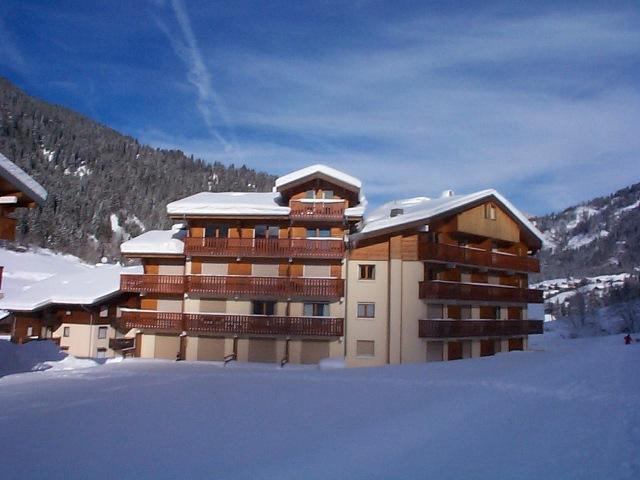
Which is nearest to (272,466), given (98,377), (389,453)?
(389,453)

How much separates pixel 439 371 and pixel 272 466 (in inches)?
695

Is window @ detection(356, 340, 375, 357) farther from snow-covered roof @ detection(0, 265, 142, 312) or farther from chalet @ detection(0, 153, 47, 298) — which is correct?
chalet @ detection(0, 153, 47, 298)

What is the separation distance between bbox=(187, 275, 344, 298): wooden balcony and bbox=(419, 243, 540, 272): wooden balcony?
18.5 feet

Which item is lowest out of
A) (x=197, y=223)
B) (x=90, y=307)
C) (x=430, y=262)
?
(x=90, y=307)

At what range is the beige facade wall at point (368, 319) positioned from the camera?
106ft

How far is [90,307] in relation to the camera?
37.6m

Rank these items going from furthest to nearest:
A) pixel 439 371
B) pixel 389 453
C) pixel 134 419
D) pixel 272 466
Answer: pixel 439 371 → pixel 134 419 → pixel 389 453 → pixel 272 466

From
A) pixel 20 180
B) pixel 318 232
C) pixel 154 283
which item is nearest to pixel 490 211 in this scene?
pixel 318 232

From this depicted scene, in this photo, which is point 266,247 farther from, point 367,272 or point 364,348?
point 364,348

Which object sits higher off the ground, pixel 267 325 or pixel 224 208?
pixel 224 208

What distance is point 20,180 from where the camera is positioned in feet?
57.8

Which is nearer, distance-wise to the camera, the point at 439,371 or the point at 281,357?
the point at 439,371

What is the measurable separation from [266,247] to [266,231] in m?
1.87

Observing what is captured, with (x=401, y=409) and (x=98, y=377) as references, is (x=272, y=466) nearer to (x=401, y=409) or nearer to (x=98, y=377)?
(x=401, y=409)
